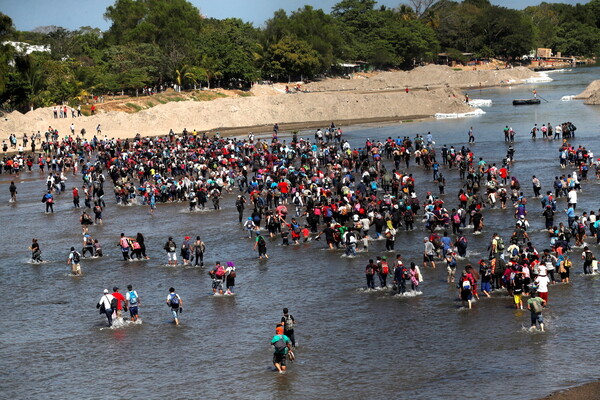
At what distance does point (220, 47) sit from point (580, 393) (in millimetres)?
→ 104247

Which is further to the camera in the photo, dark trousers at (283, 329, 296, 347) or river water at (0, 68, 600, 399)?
dark trousers at (283, 329, 296, 347)

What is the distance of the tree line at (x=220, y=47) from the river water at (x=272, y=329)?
2315 inches

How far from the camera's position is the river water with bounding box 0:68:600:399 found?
19859mm

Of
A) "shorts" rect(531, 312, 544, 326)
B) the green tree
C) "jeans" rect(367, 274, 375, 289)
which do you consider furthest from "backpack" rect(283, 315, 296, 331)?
the green tree

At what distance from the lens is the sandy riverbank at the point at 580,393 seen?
58.6 ft

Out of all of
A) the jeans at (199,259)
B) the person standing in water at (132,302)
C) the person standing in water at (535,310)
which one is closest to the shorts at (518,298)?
the person standing in water at (535,310)

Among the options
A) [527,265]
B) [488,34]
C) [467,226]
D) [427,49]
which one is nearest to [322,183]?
[467,226]

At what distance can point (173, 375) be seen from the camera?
21.1 meters

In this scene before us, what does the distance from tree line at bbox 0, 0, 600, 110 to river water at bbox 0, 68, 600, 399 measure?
193ft

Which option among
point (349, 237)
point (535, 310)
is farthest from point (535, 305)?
point (349, 237)

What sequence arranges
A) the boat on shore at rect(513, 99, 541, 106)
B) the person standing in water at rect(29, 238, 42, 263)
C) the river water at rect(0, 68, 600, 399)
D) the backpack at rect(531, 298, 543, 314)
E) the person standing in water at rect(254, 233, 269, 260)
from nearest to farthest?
the river water at rect(0, 68, 600, 399) < the backpack at rect(531, 298, 543, 314) < the person standing in water at rect(254, 233, 269, 260) < the person standing in water at rect(29, 238, 42, 263) < the boat on shore at rect(513, 99, 541, 106)

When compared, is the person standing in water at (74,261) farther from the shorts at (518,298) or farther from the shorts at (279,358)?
the shorts at (518,298)

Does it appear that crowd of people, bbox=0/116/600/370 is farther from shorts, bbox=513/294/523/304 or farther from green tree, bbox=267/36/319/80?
green tree, bbox=267/36/319/80

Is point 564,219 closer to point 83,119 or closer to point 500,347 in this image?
point 500,347
